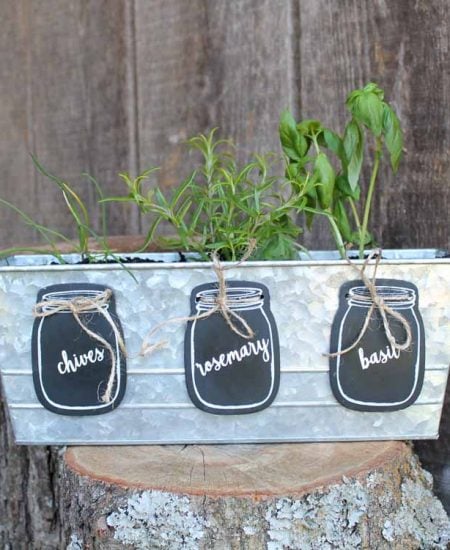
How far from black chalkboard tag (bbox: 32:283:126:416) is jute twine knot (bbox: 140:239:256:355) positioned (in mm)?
39

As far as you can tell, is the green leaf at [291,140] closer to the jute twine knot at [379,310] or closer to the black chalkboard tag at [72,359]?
the jute twine knot at [379,310]

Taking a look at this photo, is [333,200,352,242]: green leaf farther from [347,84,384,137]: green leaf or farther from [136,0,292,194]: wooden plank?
[136,0,292,194]: wooden plank

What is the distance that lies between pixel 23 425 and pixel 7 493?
1.56 feet

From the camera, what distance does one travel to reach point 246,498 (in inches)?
26.3

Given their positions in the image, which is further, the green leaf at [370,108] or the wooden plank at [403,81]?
the wooden plank at [403,81]

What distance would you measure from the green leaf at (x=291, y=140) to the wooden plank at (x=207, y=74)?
394mm

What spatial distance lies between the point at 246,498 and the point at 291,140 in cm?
38

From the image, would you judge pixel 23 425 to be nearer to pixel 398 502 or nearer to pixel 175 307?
pixel 175 307

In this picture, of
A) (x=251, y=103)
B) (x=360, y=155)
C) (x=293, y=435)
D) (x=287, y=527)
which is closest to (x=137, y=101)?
(x=251, y=103)

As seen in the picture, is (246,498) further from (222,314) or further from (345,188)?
(345,188)

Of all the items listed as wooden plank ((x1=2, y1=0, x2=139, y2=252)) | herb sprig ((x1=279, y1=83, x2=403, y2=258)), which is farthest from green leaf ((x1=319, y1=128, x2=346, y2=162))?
wooden plank ((x1=2, y1=0, x2=139, y2=252))

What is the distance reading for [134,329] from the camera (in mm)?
741

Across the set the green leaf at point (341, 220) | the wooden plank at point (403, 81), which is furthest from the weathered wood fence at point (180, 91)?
the green leaf at point (341, 220)

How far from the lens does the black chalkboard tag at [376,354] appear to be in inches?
28.8
